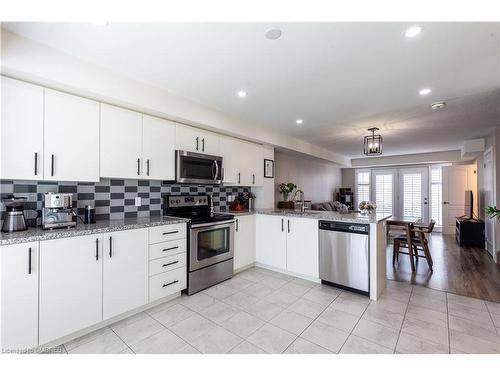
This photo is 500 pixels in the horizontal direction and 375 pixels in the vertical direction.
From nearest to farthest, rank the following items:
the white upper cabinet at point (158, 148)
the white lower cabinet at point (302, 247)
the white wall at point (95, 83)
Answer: the white wall at point (95, 83) → the white upper cabinet at point (158, 148) → the white lower cabinet at point (302, 247)

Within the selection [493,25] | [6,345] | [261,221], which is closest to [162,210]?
[261,221]

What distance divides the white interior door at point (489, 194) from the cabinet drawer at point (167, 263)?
544cm

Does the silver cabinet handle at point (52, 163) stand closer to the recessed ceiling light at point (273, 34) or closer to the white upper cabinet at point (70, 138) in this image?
the white upper cabinet at point (70, 138)

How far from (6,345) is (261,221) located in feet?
9.33

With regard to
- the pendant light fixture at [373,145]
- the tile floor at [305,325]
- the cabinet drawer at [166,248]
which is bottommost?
the tile floor at [305,325]

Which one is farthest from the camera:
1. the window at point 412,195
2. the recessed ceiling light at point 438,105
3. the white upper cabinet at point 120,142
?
the window at point 412,195

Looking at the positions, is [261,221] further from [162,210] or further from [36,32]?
[36,32]

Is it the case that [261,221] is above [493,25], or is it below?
below

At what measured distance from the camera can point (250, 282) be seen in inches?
122

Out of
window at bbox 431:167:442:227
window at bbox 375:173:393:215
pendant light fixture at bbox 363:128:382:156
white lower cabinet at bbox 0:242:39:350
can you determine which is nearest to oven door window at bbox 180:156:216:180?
white lower cabinet at bbox 0:242:39:350

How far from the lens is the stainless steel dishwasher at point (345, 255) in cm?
262

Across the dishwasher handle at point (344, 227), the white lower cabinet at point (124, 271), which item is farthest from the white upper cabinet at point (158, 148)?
the dishwasher handle at point (344, 227)

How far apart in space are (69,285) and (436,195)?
892 cm

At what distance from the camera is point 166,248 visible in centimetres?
248
